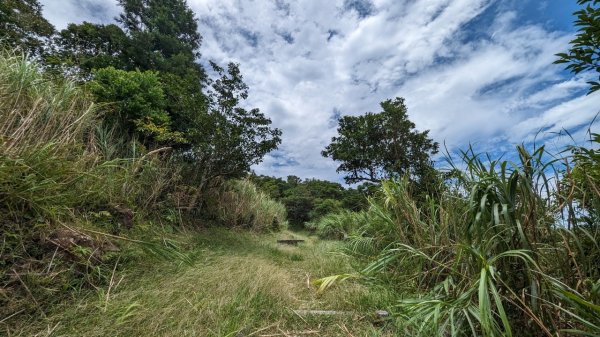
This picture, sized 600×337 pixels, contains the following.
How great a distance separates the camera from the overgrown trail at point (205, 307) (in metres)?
1.45

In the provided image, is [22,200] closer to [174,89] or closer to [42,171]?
[42,171]

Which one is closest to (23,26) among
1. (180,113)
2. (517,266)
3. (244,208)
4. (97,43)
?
(97,43)

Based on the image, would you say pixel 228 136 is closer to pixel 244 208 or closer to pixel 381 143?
pixel 244 208

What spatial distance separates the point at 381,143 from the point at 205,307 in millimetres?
10768

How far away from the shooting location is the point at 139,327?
1431mm

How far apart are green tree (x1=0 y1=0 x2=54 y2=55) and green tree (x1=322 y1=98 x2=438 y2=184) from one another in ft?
35.0

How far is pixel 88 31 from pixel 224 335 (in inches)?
465

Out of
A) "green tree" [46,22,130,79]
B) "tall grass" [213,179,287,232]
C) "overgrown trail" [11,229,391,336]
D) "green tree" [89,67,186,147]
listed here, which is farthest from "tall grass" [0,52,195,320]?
"green tree" [46,22,130,79]

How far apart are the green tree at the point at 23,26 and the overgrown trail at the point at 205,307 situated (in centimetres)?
740

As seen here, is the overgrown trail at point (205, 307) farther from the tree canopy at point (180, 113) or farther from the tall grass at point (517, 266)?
the tree canopy at point (180, 113)

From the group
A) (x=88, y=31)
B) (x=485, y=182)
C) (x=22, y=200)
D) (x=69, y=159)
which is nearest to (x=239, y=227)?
(x=69, y=159)

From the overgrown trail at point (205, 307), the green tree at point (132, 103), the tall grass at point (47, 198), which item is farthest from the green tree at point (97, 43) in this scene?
the overgrown trail at point (205, 307)

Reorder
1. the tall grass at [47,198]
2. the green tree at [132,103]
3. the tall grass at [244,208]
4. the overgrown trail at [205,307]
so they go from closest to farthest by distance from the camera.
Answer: the overgrown trail at [205,307] < the tall grass at [47,198] < the green tree at [132,103] < the tall grass at [244,208]

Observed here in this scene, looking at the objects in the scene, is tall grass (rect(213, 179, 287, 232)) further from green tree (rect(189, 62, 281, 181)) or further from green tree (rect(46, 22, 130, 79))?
green tree (rect(46, 22, 130, 79))
